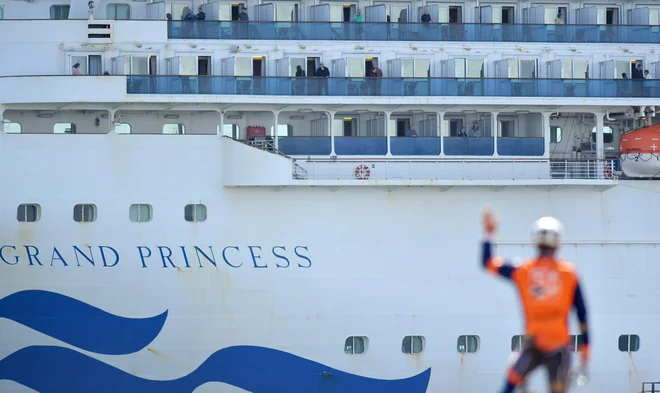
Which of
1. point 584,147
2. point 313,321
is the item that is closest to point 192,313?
point 313,321

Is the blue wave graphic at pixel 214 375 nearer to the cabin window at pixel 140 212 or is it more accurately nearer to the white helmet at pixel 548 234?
the cabin window at pixel 140 212

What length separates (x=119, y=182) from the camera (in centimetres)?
2353

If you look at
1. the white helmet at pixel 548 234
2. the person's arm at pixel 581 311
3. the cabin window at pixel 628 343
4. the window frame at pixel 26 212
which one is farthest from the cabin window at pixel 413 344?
the white helmet at pixel 548 234

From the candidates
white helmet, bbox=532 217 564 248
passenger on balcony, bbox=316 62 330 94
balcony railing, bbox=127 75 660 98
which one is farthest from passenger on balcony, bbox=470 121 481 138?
white helmet, bbox=532 217 564 248

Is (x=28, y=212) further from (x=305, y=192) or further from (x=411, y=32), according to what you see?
(x=411, y=32)

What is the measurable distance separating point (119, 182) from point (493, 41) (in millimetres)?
8746

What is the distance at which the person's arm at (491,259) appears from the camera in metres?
7.65

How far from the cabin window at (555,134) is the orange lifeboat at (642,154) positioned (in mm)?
1724

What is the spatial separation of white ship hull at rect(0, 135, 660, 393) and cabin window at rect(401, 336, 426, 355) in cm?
11

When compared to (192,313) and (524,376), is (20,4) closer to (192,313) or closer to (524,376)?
(192,313)

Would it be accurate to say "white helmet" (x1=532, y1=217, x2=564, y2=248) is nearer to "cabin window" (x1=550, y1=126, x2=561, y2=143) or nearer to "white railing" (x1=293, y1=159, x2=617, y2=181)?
"white railing" (x1=293, y1=159, x2=617, y2=181)

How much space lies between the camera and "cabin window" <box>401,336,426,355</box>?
23781 millimetres

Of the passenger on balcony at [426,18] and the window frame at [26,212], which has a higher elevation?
the passenger on balcony at [426,18]

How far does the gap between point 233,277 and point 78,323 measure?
3106 mm
